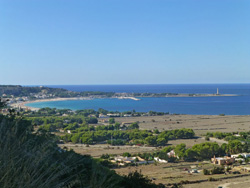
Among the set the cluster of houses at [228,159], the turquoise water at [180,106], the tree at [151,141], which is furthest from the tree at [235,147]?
the turquoise water at [180,106]

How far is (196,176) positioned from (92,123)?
24970mm

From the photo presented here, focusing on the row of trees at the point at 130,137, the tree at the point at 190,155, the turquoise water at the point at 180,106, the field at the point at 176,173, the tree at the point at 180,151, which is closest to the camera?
the field at the point at 176,173

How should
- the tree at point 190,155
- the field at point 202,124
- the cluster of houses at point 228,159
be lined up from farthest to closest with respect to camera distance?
the field at point 202,124 < the tree at point 190,155 < the cluster of houses at point 228,159

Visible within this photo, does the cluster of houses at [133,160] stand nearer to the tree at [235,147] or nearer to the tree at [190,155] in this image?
the tree at [190,155]

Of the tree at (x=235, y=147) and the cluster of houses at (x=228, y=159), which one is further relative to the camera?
the tree at (x=235, y=147)

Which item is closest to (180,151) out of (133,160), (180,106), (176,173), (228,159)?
(228,159)

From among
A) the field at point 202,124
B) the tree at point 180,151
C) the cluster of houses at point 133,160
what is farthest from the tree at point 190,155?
the field at point 202,124

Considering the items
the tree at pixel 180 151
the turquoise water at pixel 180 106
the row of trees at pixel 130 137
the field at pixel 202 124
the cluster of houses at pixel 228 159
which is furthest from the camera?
the turquoise water at pixel 180 106

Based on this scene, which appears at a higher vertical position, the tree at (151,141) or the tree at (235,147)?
the tree at (235,147)

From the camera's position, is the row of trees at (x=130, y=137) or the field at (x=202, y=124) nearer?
the row of trees at (x=130, y=137)

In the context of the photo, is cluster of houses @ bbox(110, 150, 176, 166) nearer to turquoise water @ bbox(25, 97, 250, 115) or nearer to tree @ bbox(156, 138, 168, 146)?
tree @ bbox(156, 138, 168, 146)

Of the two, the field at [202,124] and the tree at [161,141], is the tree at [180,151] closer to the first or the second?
the tree at [161,141]

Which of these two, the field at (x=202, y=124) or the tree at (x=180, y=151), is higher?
the tree at (x=180, y=151)

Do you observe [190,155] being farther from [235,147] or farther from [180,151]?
[235,147]
